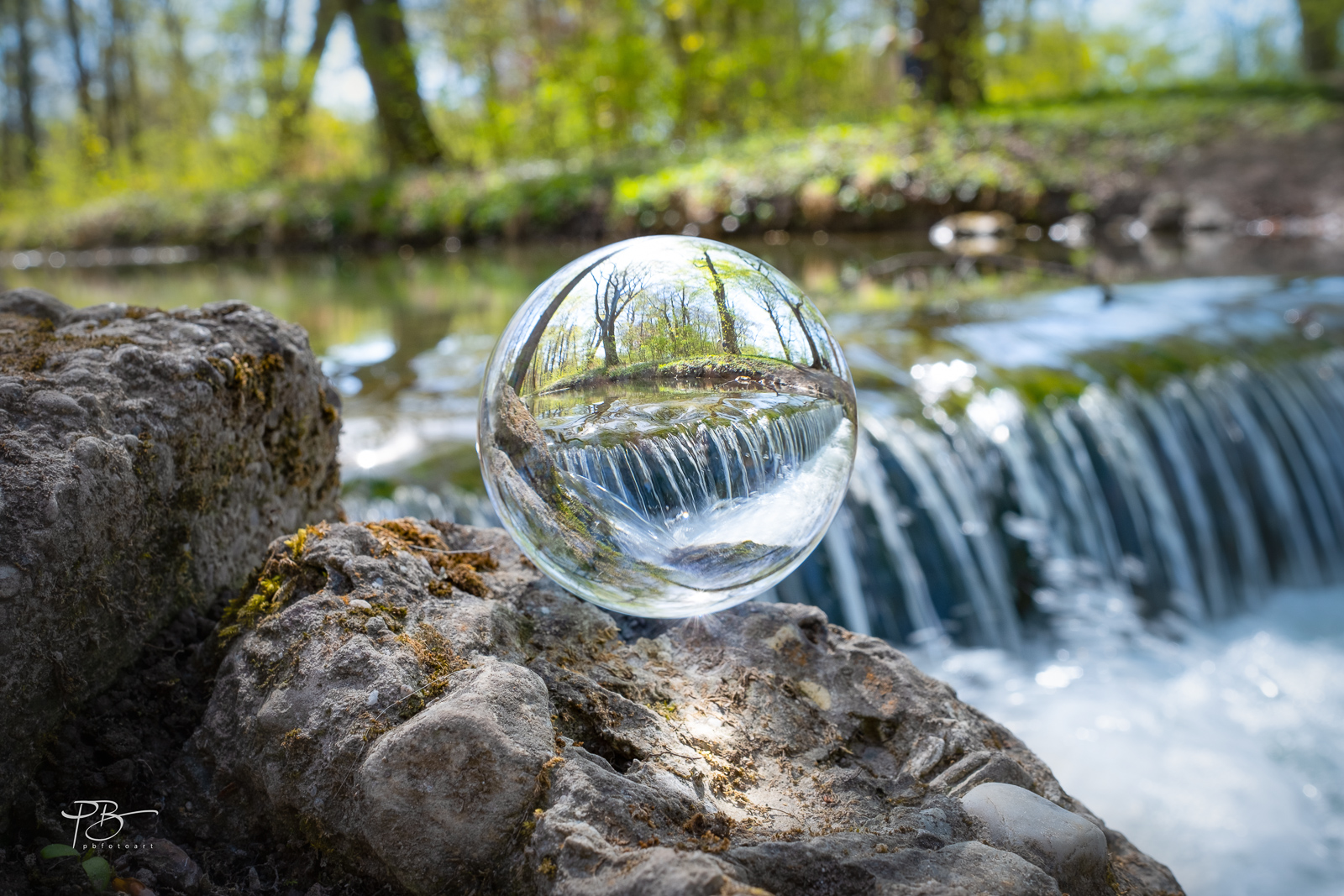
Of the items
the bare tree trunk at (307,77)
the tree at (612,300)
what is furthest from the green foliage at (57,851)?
the bare tree trunk at (307,77)

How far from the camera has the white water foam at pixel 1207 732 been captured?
10.0 ft

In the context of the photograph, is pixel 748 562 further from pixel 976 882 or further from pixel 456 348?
pixel 456 348

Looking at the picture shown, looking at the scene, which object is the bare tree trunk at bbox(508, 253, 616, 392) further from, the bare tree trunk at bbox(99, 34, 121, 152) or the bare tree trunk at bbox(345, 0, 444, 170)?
the bare tree trunk at bbox(99, 34, 121, 152)

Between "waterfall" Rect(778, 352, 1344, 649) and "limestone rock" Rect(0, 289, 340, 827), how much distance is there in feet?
8.04

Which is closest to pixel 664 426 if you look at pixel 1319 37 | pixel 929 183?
pixel 929 183

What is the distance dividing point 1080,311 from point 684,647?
609cm

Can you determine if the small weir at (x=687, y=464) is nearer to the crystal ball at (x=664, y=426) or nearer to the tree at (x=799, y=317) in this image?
the crystal ball at (x=664, y=426)

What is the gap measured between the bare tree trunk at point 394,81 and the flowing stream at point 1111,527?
1382cm

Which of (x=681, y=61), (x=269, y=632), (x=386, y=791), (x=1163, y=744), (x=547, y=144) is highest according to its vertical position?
(x=681, y=61)

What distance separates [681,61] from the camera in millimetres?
21078

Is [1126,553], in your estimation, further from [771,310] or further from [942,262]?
[942,262]

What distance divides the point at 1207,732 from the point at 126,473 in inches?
153

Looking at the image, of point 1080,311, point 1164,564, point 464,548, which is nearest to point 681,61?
point 1080,311

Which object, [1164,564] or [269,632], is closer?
[269,632]
